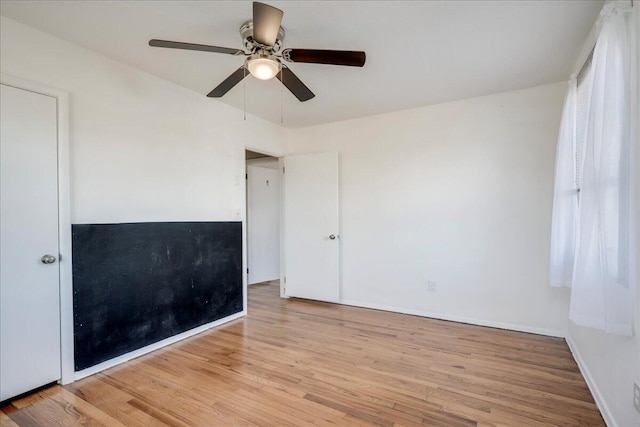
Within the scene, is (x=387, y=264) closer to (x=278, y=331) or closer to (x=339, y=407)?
(x=278, y=331)

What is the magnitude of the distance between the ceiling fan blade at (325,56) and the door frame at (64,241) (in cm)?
168

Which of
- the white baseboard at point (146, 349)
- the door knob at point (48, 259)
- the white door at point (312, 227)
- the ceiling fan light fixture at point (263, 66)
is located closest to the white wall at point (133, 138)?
the door knob at point (48, 259)

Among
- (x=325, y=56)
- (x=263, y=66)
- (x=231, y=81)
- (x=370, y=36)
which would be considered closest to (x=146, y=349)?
(x=231, y=81)

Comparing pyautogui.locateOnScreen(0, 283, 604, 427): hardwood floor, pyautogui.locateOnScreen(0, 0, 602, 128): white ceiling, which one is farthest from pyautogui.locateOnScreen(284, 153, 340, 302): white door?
pyautogui.locateOnScreen(0, 0, 602, 128): white ceiling

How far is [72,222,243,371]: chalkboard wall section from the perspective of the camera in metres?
2.25

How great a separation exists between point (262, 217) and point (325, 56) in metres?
4.02

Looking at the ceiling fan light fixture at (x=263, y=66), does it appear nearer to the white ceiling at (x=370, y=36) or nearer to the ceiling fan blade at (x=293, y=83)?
the ceiling fan blade at (x=293, y=83)

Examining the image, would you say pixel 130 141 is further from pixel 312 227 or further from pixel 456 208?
pixel 456 208

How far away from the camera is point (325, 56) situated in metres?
1.86

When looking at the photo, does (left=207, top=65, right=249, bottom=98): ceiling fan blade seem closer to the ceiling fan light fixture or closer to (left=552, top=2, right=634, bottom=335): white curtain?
the ceiling fan light fixture

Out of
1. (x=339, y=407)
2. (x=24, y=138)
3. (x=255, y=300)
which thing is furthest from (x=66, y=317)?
(x=255, y=300)

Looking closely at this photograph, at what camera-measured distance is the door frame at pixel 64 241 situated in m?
2.15

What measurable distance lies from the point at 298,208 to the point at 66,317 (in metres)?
2.79

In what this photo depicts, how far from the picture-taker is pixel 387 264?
12.5 ft
